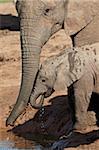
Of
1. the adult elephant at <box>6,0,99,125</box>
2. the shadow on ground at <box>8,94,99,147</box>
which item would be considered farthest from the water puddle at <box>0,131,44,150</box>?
the adult elephant at <box>6,0,99,125</box>

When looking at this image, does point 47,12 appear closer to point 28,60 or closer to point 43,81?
point 28,60

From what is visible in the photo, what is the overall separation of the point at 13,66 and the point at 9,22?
444cm

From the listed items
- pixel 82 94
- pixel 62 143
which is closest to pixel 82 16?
pixel 82 94

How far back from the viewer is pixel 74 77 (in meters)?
5.67

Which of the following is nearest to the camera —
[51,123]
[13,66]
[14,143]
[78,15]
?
[78,15]

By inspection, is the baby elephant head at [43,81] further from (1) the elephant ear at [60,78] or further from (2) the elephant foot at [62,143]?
(2) the elephant foot at [62,143]

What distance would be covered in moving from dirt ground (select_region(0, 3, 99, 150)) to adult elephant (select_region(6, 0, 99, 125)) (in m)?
0.33

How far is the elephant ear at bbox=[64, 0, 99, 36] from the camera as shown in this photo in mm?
6227

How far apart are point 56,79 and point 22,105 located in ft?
1.46

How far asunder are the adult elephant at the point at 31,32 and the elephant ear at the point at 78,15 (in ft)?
0.62

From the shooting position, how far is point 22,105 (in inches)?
232

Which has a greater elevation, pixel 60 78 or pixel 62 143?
pixel 60 78

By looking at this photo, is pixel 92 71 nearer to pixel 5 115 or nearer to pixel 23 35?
pixel 23 35

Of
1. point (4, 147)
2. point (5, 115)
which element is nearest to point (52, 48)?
point (5, 115)
